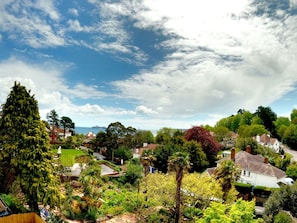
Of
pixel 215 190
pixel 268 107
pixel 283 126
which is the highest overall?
pixel 268 107

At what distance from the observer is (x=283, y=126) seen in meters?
77.2

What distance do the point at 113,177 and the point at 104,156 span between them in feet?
71.1

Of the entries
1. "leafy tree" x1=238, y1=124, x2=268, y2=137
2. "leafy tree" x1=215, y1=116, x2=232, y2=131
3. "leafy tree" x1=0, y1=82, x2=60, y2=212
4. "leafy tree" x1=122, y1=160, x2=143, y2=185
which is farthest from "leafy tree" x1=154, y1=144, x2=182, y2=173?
"leafy tree" x1=215, y1=116, x2=232, y2=131

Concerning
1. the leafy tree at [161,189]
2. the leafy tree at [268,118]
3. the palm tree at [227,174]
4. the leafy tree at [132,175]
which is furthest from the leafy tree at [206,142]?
the leafy tree at [268,118]

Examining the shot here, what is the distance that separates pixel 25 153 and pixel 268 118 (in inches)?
3282

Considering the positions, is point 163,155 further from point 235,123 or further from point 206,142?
point 235,123

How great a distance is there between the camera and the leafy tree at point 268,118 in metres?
87.3

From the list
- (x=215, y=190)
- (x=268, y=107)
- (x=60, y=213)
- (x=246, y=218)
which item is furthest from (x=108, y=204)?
(x=268, y=107)

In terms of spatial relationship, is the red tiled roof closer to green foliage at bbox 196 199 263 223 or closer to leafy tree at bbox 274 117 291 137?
green foliage at bbox 196 199 263 223

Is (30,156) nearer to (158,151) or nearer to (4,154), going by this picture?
(4,154)

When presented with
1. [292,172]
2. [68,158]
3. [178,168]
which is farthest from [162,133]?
[178,168]

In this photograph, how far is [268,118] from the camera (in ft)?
287

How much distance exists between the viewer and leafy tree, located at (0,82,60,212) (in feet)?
57.4

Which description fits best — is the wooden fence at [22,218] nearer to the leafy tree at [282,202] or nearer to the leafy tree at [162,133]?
the leafy tree at [282,202]
